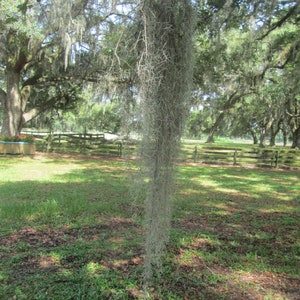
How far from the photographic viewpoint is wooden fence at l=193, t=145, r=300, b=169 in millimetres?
14062

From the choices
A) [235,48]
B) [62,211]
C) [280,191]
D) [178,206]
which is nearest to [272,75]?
[235,48]

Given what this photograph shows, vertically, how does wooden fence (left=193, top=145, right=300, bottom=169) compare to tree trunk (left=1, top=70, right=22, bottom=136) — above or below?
below

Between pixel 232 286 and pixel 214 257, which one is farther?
pixel 214 257

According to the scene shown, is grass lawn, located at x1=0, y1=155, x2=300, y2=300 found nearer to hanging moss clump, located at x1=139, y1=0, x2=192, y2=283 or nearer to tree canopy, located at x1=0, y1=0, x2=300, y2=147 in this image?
hanging moss clump, located at x1=139, y1=0, x2=192, y2=283

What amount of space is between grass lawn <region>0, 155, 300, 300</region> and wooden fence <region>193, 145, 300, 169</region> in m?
7.24

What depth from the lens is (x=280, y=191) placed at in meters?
8.23

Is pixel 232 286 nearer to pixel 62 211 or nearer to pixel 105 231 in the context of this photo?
pixel 105 231

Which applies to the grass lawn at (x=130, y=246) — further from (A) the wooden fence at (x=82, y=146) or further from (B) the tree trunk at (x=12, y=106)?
(B) the tree trunk at (x=12, y=106)

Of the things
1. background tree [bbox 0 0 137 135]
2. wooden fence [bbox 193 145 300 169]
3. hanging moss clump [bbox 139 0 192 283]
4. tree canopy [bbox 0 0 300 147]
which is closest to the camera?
hanging moss clump [bbox 139 0 192 283]

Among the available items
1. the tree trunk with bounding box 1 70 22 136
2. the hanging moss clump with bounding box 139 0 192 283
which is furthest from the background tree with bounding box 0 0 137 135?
the hanging moss clump with bounding box 139 0 192 283

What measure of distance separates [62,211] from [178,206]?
86.2 inches

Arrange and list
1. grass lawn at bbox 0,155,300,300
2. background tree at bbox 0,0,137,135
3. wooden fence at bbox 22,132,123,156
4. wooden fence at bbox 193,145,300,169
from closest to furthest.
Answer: grass lawn at bbox 0,155,300,300 < background tree at bbox 0,0,137,135 < wooden fence at bbox 193,145,300,169 < wooden fence at bbox 22,132,123,156

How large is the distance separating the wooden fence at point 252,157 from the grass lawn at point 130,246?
7237mm

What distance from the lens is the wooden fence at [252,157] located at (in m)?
14.1
